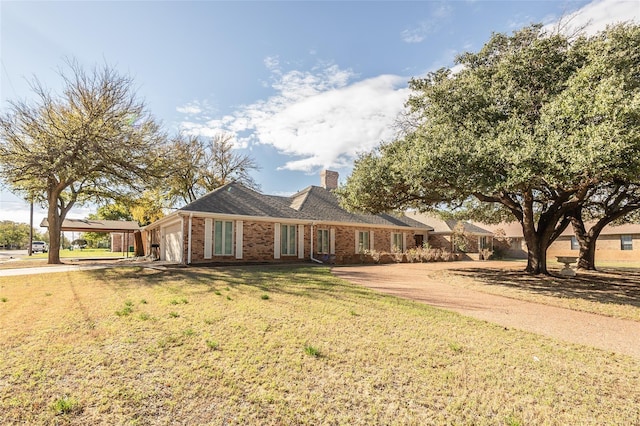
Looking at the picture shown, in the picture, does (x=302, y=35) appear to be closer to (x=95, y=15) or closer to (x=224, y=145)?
(x=95, y=15)

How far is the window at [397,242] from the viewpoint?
2411cm

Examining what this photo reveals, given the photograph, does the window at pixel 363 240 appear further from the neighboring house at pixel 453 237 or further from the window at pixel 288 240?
the neighboring house at pixel 453 237

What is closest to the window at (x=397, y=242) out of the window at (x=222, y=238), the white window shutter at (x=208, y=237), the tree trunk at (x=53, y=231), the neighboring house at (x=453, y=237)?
the neighboring house at (x=453, y=237)

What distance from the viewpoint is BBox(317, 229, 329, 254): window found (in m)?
20.8

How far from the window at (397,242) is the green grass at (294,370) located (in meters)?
17.8

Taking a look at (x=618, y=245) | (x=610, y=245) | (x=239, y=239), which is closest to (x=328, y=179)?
(x=239, y=239)

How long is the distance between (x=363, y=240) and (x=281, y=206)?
6.24 meters

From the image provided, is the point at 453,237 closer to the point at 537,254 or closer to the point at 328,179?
the point at 328,179

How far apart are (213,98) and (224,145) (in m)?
16.1

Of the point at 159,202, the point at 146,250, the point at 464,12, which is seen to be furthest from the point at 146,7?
the point at 159,202

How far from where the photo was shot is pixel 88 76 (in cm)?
1628

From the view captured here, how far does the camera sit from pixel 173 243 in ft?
60.0

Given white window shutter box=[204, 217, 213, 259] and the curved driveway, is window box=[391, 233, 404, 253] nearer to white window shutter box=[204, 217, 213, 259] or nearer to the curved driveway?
white window shutter box=[204, 217, 213, 259]

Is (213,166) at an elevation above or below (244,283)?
above
